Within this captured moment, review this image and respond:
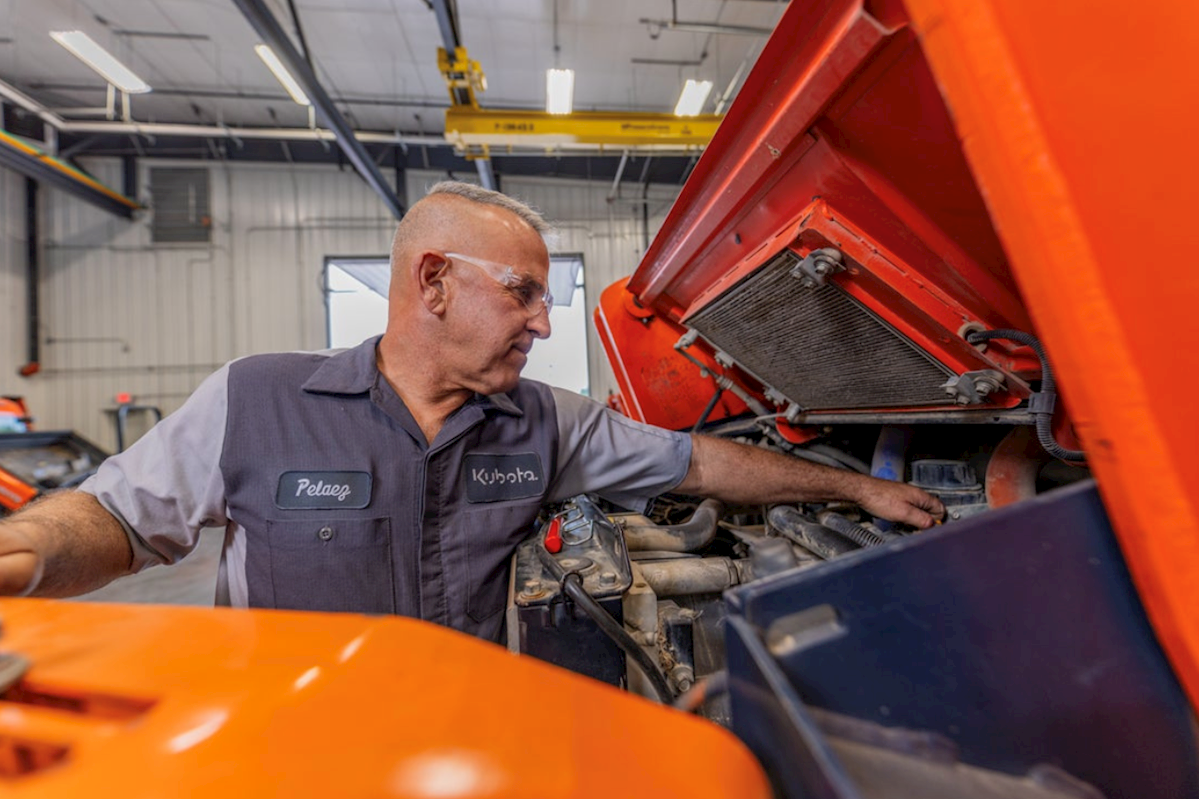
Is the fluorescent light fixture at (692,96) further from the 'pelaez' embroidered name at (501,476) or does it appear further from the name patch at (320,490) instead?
the name patch at (320,490)

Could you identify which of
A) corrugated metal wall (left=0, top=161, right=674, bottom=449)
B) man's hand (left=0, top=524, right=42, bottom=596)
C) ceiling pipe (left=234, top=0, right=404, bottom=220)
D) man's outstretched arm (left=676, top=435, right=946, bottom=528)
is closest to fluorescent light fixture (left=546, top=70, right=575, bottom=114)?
ceiling pipe (left=234, top=0, right=404, bottom=220)

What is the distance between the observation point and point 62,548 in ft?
2.87

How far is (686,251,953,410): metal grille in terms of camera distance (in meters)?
1.00

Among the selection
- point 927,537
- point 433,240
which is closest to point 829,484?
point 927,537

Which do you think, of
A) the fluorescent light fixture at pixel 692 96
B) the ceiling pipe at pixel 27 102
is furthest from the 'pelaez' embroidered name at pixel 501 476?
the ceiling pipe at pixel 27 102

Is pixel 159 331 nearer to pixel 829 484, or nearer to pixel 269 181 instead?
pixel 269 181

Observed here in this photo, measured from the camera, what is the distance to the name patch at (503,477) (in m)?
1.17

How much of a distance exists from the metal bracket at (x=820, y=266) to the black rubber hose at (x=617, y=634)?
28.9 inches

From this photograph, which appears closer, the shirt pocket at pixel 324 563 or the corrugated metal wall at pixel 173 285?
A: the shirt pocket at pixel 324 563

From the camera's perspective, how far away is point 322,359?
125cm

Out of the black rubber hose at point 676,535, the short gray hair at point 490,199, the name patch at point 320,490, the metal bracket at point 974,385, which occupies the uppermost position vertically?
the short gray hair at point 490,199

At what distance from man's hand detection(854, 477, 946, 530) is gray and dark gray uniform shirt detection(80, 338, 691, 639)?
0.85 meters

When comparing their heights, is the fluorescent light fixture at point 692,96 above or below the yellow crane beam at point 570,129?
above

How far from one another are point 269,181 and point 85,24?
7.07 feet
